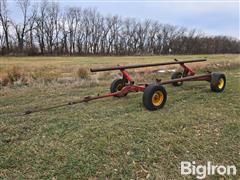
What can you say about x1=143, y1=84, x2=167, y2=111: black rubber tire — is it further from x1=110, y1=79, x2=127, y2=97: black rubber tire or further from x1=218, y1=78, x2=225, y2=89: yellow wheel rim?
x1=218, y1=78, x2=225, y2=89: yellow wheel rim

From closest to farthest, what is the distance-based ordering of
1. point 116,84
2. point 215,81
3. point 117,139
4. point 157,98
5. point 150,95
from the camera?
point 117,139 → point 150,95 → point 157,98 → point 116,84 → point 215,81

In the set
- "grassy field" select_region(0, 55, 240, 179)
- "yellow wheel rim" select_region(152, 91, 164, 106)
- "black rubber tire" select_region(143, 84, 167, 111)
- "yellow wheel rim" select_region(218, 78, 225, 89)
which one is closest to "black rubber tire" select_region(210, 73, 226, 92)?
"yellow wheel rim" select_region(218, 78, 225, 89)

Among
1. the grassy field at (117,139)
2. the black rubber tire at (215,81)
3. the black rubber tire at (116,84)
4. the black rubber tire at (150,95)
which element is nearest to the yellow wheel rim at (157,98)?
the black rubber tire at (150,95)

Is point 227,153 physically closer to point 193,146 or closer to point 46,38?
point 193,146

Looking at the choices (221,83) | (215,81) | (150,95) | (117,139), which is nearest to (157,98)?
(150,95)

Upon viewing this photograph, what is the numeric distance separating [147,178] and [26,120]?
9.19 feet

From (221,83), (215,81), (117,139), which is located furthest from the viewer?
(221,83)

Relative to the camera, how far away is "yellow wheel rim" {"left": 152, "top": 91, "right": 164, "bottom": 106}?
497 centimetres

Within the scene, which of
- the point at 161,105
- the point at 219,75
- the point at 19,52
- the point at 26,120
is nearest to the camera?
the point at 26,120

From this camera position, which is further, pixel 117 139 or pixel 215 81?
pixel 215 81

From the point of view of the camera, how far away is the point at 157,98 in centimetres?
506

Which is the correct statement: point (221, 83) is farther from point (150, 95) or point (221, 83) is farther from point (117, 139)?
point (117, 139)

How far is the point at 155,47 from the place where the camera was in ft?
264

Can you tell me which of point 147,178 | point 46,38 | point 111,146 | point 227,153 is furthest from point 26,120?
point 46,38
